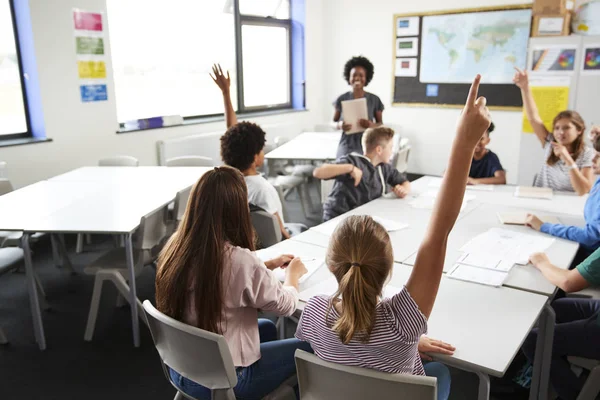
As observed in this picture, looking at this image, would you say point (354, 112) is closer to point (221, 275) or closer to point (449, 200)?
point (221, 275)

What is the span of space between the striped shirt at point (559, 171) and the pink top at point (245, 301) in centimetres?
249

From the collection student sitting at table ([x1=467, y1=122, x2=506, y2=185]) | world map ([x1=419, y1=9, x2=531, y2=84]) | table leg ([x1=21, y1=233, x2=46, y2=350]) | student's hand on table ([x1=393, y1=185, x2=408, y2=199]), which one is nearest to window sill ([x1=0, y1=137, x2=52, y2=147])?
table leg ([x1=21, y1=233, x2=46, y2=350])

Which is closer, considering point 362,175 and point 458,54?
point 362,175

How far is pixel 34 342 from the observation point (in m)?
2.81

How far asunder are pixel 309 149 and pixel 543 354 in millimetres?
3273

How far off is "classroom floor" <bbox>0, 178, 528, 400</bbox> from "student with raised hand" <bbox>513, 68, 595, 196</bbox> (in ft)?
4.97

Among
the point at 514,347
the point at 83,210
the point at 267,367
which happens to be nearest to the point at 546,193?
the point at 514,347

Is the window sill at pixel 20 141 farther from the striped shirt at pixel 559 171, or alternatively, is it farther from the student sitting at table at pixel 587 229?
the striped shirt at pixel 559 171

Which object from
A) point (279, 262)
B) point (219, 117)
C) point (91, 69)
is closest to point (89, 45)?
point (91, 69)

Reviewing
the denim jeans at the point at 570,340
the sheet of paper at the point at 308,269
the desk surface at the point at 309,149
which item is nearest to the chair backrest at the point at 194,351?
the sheet of paper at the point at 308,269

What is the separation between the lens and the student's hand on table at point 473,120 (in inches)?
43.2

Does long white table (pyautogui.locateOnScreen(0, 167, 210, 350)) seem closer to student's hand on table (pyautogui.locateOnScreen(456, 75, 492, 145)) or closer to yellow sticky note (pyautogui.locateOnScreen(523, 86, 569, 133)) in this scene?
student's hand on table (pyautogui.locateOnScreen(456, 75, 492, 145))

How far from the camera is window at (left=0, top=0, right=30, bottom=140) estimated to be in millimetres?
4102

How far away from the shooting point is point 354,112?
13.7ft
